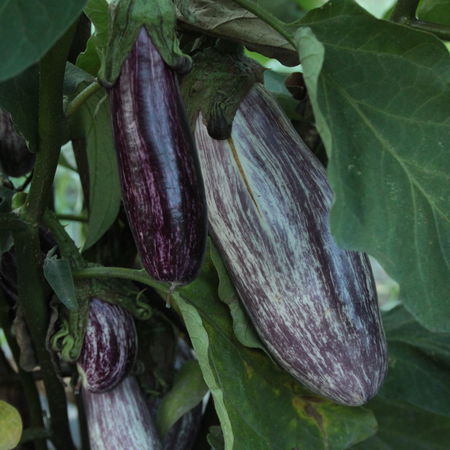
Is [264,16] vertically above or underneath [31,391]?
above

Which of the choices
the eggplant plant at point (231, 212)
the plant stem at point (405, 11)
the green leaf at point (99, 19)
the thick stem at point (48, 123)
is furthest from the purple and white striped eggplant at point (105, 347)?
the plant stem at point (405, 11)

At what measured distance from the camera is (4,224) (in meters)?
0.60

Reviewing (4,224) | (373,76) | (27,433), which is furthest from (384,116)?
(27,433)

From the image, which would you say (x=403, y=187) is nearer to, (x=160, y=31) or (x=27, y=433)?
(x=160, y=31)

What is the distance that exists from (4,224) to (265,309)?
0.21 m

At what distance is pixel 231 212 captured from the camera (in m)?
0.58

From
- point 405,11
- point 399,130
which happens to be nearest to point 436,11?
point 405,11

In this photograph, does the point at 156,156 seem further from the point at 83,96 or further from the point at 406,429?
the point at 406,429

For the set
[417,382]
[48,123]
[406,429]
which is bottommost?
[406,429]

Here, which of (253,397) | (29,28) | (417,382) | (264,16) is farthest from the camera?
(417,382)

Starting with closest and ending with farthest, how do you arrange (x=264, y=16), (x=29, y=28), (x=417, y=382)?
(x=29, y=28) → (x=264, y=16) → (x=417, y=382)

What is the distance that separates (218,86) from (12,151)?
22cm

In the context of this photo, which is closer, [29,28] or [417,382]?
[29,28]

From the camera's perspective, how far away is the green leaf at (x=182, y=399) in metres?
0.73
